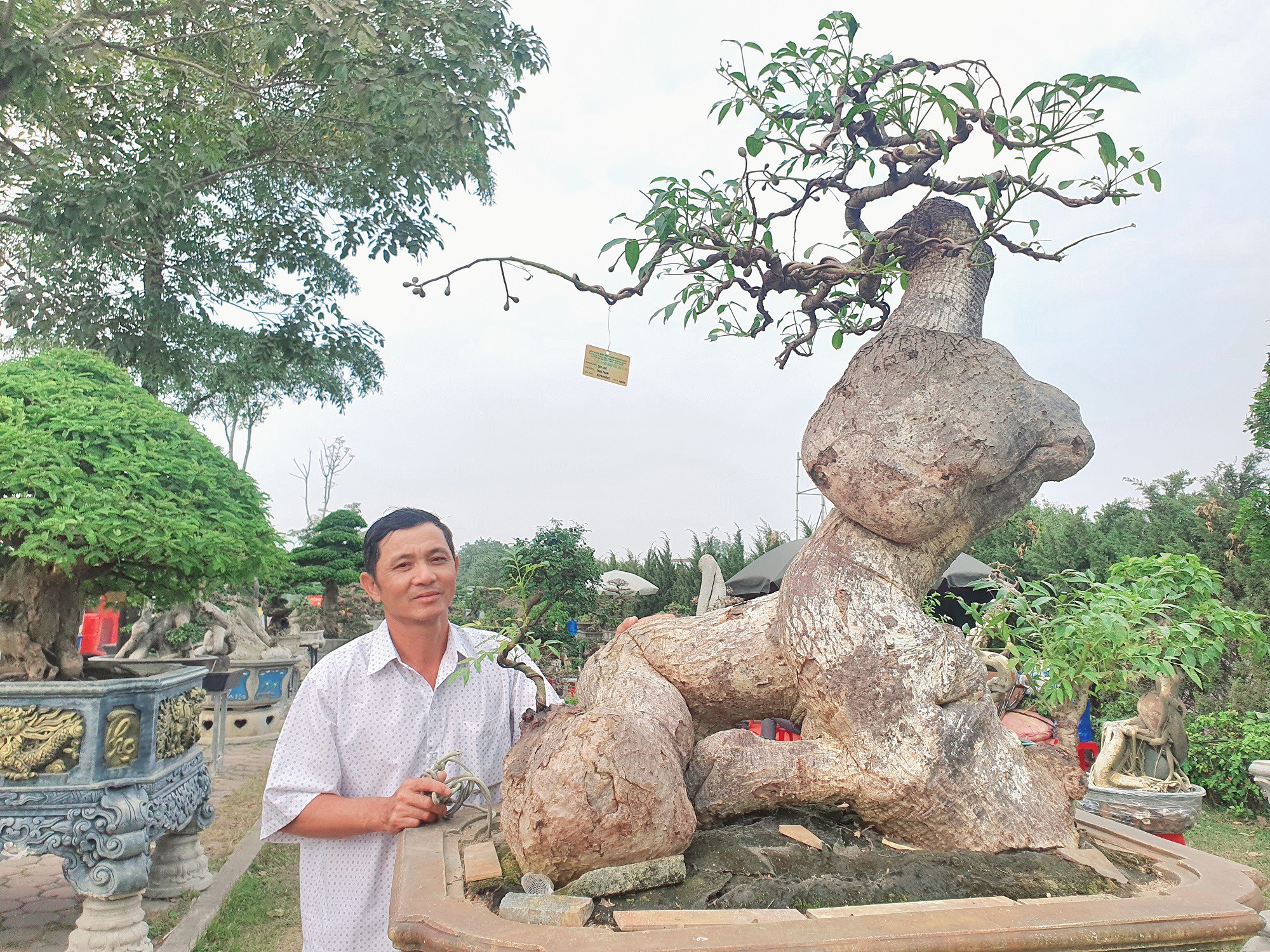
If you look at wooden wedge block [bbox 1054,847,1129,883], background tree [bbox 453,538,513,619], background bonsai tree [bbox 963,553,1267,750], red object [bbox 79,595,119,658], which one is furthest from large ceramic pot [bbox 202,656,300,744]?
wooden wedge block [bbox 1054,847,1129,883]

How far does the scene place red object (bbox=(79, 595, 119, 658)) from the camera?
10531 mm

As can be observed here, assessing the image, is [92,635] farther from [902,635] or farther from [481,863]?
[902,635]

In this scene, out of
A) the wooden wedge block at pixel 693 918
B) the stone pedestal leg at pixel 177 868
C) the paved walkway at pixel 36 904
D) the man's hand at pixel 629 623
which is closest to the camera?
the wooden wedge block at pixel 693 918

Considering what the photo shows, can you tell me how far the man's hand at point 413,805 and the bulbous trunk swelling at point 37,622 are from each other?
2.31m

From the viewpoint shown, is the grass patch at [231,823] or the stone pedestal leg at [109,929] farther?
the grass patch at [231,823]

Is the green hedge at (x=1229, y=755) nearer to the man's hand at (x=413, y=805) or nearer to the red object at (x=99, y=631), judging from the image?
the man's hand at (x=413, y=805)

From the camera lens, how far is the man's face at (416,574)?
1.75 m

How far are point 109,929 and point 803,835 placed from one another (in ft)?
9.18

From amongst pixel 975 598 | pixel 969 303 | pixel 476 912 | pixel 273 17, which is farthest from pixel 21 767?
pixel 975 598

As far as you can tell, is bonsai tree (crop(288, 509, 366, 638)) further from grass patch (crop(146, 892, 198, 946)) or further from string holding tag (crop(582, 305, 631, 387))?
string holding tag (crop(582, 305, 631, 387))

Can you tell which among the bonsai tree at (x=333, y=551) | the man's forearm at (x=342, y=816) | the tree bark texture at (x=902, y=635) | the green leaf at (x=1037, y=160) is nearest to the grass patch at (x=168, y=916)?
the man's forearm at (x=342, y=816)

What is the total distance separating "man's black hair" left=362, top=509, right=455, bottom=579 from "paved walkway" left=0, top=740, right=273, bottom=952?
2.56 m

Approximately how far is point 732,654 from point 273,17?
17.8 feet

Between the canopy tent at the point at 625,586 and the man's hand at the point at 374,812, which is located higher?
the canopy tent at the point at 625,586
